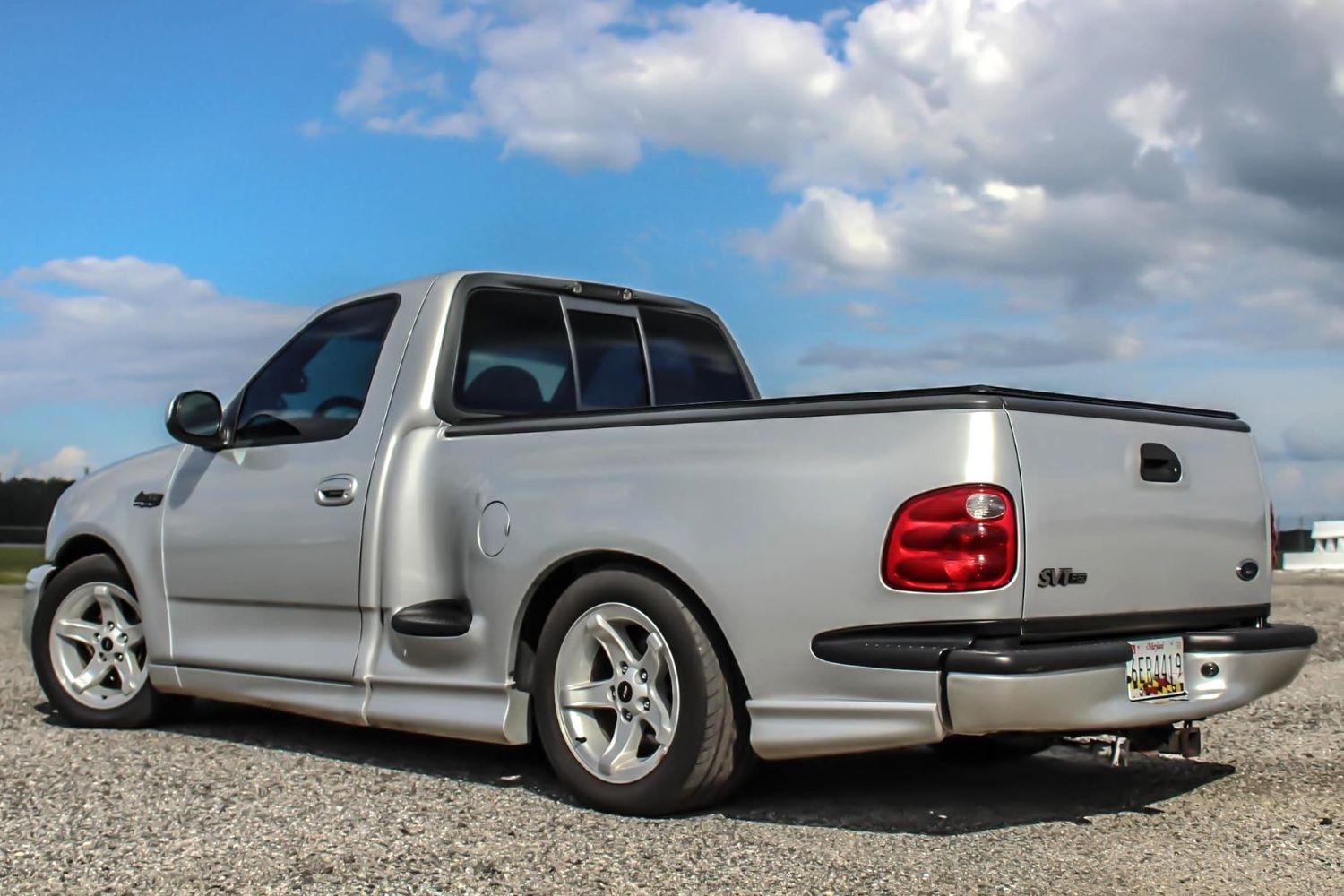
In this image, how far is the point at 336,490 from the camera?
5.89 metres

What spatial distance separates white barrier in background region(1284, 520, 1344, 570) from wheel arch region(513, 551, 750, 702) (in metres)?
29.0

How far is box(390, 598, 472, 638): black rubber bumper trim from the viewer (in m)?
5.45

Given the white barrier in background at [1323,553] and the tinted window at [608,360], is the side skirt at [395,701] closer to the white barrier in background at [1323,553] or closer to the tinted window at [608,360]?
the tinted window at [608,360]

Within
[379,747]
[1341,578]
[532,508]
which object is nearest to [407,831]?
[532,508]

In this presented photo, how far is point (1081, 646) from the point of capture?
14.3 feet

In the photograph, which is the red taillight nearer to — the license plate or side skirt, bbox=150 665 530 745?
the license plate

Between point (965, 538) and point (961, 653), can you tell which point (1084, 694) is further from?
point (965, 538)

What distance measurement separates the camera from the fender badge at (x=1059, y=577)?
4.33 m

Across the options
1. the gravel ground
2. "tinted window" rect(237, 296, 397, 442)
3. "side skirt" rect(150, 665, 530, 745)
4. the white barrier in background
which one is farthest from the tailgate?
the white barrier in background

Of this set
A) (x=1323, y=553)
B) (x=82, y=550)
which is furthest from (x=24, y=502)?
(x=82, y=550)

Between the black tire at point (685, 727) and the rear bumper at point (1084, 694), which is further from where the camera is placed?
the black tire at point (685, 727)

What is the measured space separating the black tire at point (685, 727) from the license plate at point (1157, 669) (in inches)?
46.9

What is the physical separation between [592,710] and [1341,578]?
76.7ft

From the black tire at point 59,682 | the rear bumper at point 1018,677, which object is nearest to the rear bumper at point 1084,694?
the rear bumper at point 1018,677
